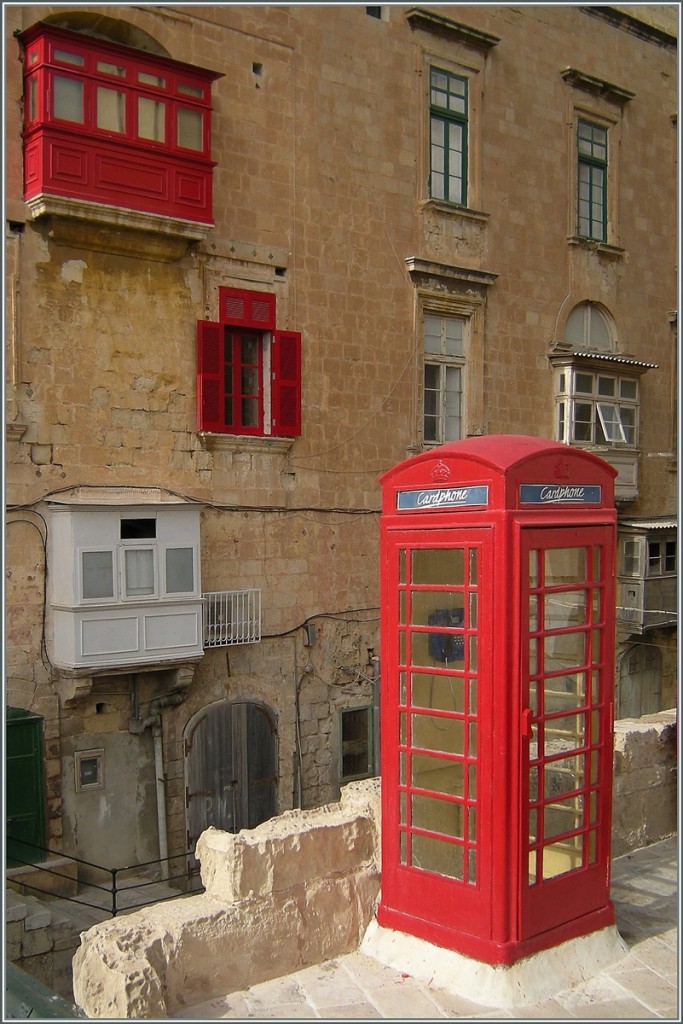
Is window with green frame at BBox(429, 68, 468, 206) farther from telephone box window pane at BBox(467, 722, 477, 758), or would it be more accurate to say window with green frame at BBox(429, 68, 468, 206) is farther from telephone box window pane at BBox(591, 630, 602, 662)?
telephone box window pane at BBox(467, 722, 477, 758)

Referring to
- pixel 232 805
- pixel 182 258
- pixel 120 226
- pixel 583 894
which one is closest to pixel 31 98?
pixel 120 226

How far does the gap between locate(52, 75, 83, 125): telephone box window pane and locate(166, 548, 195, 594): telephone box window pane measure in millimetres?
5023

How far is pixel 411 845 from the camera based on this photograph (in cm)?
630

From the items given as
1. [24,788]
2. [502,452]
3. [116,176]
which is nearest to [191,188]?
[116,176]

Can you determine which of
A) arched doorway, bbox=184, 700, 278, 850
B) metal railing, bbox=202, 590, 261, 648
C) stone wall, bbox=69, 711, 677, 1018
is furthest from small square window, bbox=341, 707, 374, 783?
stone wall, bbox=69, 711, 677, 1018

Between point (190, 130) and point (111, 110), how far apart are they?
1086mm

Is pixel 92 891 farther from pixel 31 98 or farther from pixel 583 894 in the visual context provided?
pixel 31 98

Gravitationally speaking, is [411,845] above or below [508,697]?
below

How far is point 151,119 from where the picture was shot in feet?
40.9

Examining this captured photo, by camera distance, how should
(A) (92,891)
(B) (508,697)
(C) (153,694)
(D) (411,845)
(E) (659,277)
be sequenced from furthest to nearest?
(E) (659,277), (C) (153,694), (A) (92,891), (D) (411,845), (B) (508,697)

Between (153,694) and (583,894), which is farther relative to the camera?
(153,694)

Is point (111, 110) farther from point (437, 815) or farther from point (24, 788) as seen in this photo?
point (437, 815)

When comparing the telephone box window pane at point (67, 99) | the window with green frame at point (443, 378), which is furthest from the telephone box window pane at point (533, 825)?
the window with green frame at point (443, 378)

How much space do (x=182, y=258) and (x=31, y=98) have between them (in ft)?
8.26
